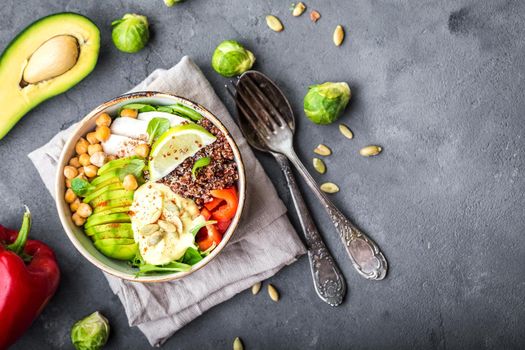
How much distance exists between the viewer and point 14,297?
2.94 m

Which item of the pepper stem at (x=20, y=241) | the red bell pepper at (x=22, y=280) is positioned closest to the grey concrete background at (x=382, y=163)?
the red bell pepper at (x=22, y=280)

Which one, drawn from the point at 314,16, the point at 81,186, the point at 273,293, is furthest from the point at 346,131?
the point at 81,186

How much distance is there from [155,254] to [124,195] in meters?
0.33

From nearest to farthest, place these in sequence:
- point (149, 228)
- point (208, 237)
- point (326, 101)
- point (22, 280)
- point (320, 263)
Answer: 1. point (149, 228)
2. point (208, 237)
3. point (22, 280)
4. point (326, 101)
5. point (320, 263)

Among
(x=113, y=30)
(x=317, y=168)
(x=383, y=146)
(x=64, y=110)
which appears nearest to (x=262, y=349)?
(x=317, y=168)

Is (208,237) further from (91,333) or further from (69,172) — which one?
(91,333)

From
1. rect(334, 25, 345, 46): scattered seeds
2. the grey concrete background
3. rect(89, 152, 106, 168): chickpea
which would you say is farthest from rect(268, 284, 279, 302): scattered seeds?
rect(334, 25, 345, 46): scattered seeds

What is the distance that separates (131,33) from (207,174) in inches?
38.7

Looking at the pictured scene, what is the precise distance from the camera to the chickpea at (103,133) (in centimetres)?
280

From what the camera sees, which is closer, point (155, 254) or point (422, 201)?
point (155, 254)

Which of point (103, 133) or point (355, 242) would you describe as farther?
point (355, 242)

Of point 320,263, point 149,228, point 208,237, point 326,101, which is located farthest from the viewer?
point 320,263

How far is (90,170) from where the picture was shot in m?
2.79

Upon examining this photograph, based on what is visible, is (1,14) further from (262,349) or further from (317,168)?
(262,349)
